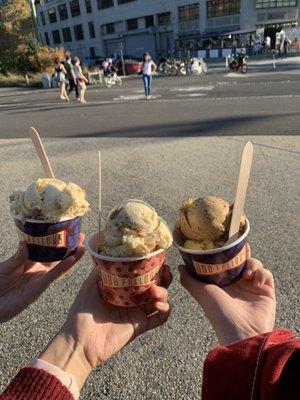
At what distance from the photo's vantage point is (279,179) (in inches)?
226

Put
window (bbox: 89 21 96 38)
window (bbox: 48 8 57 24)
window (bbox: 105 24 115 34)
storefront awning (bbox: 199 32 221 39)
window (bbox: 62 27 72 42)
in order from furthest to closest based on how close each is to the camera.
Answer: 1. window (bbox: 48 8 57 24)
2. window (bbox: 62 27 72 42)
3. window (bbox: 89 21 96 38)
4. window (bbox: 105 24 115 34)
5. storefront awning (bbox: 199 32 221 39)

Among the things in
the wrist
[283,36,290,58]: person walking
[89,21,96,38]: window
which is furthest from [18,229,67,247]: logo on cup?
[89,21,96,38]: window

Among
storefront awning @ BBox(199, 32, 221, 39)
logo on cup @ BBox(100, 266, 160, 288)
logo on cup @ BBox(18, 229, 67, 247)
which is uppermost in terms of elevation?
logo on cup @ BBox(100, 266, 160, 288)

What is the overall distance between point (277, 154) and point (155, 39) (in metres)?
54.1

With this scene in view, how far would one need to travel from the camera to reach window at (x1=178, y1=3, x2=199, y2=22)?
5116 cm

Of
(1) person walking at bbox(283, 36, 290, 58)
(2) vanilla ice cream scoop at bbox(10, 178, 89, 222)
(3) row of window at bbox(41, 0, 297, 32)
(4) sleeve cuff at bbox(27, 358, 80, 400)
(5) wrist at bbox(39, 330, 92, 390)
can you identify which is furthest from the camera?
(3) row of window at bbox(41, 0, 297, 32)

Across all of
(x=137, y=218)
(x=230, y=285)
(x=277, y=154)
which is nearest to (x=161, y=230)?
(x=137, y=218)

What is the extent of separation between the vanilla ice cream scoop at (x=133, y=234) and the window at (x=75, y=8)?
2845 inches

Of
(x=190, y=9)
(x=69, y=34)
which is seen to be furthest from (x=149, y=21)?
(x=69, y=34)

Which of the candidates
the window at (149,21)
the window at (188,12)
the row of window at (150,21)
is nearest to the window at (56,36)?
the row of window at (150,21)

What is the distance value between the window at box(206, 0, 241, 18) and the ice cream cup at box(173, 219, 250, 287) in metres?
52.2

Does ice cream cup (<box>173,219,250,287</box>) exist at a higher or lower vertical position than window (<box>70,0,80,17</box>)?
lower

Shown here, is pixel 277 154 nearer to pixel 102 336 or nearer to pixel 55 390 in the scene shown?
pixel 102 336

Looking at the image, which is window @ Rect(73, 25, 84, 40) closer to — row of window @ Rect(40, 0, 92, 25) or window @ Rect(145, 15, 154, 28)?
row of window @ Rect(40, 0, 92, 25)
